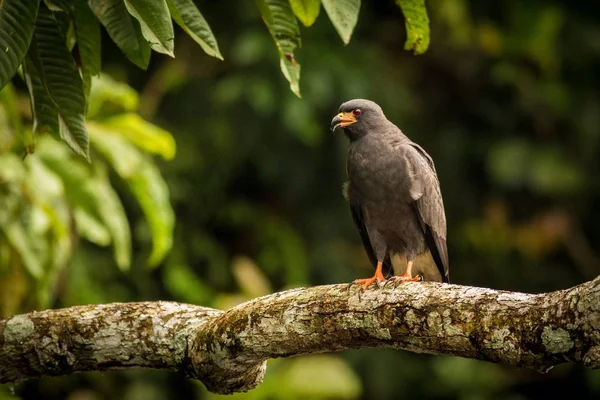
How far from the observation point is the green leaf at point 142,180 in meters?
5.09

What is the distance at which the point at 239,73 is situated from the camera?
915cm

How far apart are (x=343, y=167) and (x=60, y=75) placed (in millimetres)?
6484

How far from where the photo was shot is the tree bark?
2.79 m

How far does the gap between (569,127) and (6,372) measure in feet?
25.5

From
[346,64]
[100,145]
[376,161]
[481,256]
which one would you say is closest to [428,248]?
[376,161]

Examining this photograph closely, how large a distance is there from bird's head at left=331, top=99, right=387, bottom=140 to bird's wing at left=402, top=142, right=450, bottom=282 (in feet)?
0.86

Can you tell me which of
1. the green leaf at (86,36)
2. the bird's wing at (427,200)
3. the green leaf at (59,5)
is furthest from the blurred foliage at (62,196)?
the green leaf at (59,5)

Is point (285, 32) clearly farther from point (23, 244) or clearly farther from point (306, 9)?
point (23, 244)

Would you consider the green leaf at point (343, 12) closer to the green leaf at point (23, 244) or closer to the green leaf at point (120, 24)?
the green leaf at point (120, 24)

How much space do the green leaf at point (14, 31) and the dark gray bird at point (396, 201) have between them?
2.35 meters

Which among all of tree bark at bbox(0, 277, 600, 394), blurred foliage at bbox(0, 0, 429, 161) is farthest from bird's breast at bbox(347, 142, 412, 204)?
blurred foliage at bbox(0, 0, 429, 161)

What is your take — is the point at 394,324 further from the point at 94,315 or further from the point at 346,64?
the point at 346,64

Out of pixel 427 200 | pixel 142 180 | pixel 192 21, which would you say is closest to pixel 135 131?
pixel 142 180

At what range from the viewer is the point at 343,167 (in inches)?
372
